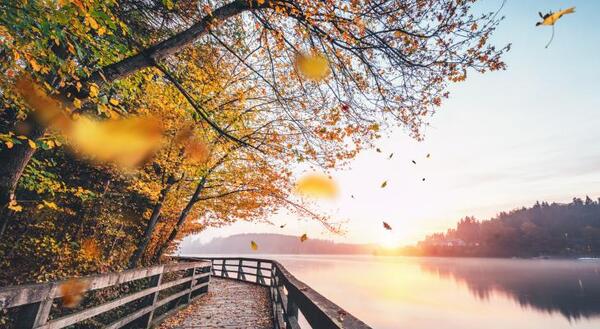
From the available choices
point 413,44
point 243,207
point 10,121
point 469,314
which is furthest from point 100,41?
point 469,314

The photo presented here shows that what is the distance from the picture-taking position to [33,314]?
2783mm

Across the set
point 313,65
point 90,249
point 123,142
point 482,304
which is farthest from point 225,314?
point 482,304

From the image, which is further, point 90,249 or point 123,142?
point 90,249

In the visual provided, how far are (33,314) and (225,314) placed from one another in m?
5.67

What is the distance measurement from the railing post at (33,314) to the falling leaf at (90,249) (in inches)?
237

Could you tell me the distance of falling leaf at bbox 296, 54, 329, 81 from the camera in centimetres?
602

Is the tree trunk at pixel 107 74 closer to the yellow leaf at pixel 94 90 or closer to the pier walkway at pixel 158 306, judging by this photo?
the yellow leaf at pixel 94 90

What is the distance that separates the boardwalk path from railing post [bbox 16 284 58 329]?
407 centimetres

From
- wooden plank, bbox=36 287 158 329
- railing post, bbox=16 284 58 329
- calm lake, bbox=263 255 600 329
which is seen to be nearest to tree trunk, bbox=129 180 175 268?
wooden plank, bbox=36 287 158 329

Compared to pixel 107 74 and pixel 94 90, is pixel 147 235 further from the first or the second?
pixel 94 90

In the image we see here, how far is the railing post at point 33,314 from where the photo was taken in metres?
2.73

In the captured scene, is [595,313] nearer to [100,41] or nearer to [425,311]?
[425,311]

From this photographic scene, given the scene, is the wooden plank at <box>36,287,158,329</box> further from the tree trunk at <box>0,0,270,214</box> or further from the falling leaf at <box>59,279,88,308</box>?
the tree trunk at <box>0,0,270,214</box>

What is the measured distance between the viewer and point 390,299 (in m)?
50.9
